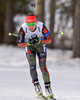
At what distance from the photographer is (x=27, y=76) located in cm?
750

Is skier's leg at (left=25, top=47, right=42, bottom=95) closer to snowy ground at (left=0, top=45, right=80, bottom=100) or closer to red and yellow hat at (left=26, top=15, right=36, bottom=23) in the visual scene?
snowy ground at (left=0, top=45, right=80, bottom=100)

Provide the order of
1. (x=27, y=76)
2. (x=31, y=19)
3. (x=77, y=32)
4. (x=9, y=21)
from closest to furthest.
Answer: (x=31, y=19) < (x=27, y=76) < (x=77, y=32) < (x=9, y=21)

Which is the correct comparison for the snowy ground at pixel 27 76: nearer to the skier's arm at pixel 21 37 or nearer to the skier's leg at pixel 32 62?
the skier's leg at pixel 32 62

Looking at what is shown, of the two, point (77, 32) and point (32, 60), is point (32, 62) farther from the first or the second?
point (77, 32)

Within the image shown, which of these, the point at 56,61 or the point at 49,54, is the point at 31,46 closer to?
the point at 56,61

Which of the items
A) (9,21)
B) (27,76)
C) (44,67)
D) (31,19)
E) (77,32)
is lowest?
(27,76)

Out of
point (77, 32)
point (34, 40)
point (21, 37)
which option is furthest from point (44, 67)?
point (77, 32)

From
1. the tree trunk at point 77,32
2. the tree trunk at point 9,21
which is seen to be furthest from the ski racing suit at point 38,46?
the tree trunk at point 9,21

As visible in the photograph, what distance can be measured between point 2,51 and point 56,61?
14.1ft

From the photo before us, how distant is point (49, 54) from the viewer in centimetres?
1307

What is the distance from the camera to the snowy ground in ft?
15.6

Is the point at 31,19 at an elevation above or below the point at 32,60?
above

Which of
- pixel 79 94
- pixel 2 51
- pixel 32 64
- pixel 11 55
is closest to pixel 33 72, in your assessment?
pixel 32 64

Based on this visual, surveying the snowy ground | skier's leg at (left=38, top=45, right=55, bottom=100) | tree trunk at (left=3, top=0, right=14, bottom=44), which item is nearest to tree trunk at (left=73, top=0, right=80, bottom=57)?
the snowy ground
